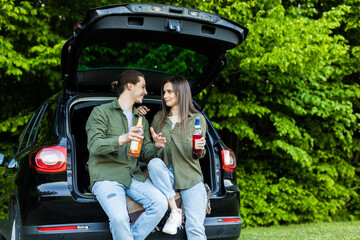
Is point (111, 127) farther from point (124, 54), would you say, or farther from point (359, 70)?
point (359, 70)

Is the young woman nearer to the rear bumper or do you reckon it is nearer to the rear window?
the rear bumper

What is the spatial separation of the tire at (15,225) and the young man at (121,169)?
62cm

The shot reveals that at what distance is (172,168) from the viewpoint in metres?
3.70

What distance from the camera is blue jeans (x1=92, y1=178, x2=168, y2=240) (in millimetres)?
3250

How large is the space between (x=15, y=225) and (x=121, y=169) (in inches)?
37.7

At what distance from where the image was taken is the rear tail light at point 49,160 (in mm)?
3334

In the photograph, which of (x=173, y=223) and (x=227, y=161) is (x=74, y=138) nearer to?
(x=173, y=223)

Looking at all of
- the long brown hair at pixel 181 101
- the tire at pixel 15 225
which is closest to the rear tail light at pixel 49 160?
the tire at pixel 15 225

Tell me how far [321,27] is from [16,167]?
6.08 m

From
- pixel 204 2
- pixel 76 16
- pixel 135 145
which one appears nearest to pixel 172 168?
pixel 135 145

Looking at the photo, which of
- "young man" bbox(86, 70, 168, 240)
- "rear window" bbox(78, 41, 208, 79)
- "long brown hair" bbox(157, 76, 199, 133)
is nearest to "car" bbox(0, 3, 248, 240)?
"young man" bbox(86, 70, 168, 240)

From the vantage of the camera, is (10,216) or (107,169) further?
(10,216)

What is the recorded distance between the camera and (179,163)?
3.69 metres

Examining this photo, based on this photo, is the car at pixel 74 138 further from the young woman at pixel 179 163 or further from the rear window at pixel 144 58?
the rear window at pixel 144 58
